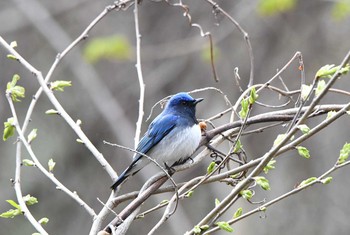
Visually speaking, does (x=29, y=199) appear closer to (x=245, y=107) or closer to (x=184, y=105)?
(x=245, y=107)

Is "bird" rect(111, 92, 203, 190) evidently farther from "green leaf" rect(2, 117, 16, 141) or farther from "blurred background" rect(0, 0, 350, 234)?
"blurred background" rect(0, 0, 350, 234)

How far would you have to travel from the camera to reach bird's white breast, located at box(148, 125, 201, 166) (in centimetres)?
400

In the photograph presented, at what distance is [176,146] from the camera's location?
14.0 feet

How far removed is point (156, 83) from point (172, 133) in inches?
212

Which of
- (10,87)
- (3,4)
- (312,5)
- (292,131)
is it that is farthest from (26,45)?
(292,131)

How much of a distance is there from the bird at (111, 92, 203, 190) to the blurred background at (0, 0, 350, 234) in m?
4.32

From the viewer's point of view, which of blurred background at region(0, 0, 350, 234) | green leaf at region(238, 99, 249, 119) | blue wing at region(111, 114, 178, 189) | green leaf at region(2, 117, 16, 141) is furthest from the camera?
blurred background at region(0, 0, 350, 234)

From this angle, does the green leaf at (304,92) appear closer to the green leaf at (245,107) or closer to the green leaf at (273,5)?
the green leaf at (245,107)

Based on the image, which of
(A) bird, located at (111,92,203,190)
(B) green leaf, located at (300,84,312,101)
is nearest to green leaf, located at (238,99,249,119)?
(B) green leaf, located at (300,84,312,101)

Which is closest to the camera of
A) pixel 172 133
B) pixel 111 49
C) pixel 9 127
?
pixel 9 127

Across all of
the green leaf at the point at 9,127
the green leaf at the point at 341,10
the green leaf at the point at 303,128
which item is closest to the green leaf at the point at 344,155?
the green leaf at the point at 303,128

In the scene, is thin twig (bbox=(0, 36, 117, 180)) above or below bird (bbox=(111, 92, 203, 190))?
above

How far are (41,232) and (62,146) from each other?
27.4 feet

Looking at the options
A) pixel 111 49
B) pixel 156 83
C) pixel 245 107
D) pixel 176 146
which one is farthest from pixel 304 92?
pixel 156 83
